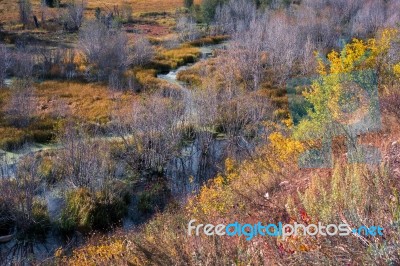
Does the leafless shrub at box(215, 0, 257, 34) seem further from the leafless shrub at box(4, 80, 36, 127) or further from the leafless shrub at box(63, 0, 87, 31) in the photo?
the leafless shrub at box(4, 80, 36, 127)

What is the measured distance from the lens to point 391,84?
34.0 feet

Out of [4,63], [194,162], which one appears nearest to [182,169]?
[194,162]

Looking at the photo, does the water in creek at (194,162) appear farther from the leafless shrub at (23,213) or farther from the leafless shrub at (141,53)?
the leafless shrub at (141,53)

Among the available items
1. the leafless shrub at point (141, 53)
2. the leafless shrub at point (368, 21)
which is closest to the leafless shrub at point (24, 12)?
the leafless shrub at point (141, 53)

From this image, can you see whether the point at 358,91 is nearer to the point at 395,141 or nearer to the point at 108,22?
the point at 395,141

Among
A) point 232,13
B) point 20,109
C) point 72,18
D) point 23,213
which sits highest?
point 232,13

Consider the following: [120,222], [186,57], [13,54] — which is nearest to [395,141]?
[120,222]

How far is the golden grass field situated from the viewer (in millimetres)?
38422

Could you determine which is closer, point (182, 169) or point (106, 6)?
point (182, 169)

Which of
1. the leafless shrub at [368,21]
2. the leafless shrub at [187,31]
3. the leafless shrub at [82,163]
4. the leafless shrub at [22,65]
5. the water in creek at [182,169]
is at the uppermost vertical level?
the leafless shrub at [368,21]

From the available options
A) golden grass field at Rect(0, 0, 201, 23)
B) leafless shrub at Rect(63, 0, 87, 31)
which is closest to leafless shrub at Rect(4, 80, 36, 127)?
leafless shrub at Rect(63, 0, 87, 31)

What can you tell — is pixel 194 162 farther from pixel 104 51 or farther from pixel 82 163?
pixel 104 51

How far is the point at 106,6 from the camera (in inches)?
1774

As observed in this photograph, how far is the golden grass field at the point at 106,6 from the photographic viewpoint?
38.4 m
